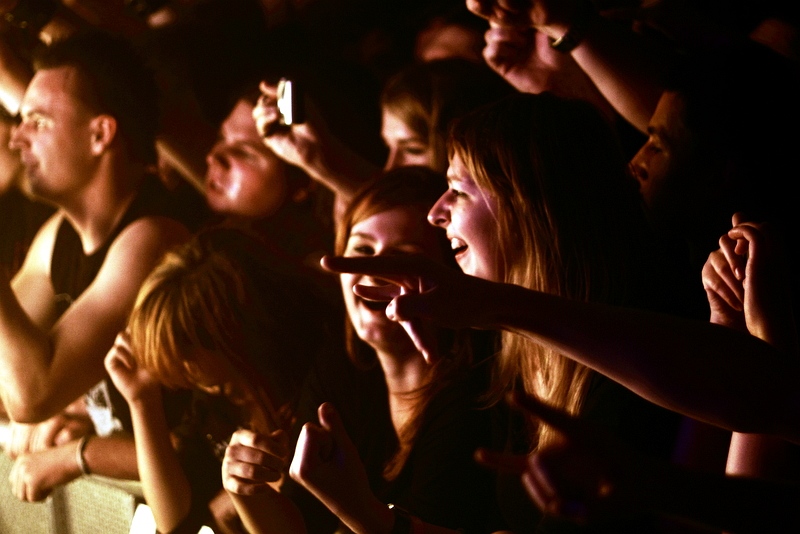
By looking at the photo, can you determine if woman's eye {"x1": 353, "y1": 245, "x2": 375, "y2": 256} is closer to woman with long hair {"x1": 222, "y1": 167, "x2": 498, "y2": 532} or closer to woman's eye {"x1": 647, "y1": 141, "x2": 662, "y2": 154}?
woman with long hair {"x1": 222, "y1": 167, "x2": 498, "y2": 532}

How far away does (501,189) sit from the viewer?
4.22 feet

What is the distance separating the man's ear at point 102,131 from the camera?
2.13 m

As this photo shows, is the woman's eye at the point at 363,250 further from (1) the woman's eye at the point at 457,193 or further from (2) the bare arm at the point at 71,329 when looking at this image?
(2) the bare arm at the point at 71,329

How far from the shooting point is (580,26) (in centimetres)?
129

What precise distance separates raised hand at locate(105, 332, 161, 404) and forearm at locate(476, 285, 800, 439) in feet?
4.28

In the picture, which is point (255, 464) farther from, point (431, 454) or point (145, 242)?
point (145, 242)

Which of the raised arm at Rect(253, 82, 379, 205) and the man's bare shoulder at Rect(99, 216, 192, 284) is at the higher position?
the raised arm at Rect(253, 82, 379, 205)

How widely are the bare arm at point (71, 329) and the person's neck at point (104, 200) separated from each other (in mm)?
70

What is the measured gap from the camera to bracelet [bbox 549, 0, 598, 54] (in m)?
1.29

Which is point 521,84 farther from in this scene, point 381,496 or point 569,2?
point 381,496

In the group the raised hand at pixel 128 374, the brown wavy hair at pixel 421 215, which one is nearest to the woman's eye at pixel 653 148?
the brown wavy hair at pixel 421 215

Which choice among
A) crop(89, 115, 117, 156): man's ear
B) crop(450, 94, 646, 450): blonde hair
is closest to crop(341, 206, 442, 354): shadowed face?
crop(450, 94, 646, 450): blonde hair

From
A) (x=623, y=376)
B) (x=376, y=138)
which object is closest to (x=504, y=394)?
(x=623, y=376)

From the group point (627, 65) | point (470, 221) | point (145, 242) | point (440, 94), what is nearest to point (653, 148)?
point (627, 65)
